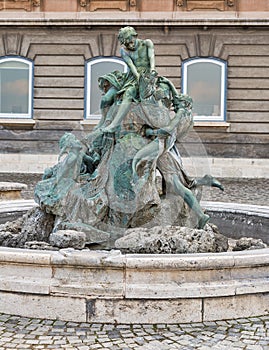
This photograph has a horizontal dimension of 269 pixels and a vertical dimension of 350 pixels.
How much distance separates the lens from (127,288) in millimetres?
4641

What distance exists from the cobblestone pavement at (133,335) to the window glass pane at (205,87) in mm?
14986

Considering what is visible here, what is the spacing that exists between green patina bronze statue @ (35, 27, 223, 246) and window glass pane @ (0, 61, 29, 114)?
13.3 m

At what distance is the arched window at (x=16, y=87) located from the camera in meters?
19.6

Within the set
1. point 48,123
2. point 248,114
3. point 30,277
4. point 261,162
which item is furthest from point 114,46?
point 30,277

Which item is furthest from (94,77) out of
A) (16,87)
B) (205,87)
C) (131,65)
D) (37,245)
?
(37,245)

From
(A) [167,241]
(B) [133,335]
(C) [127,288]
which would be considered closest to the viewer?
(B) [133,335]

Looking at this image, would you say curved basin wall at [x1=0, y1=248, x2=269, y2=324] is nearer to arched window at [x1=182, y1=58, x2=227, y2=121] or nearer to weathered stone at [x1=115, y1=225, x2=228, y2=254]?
weathered stone at [x1=115, y1=225, x2=228, y2=254]

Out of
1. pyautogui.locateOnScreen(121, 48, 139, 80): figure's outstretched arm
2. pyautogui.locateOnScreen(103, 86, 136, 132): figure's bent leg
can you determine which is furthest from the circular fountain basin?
pyautogui.locateOnScreen(121, 48, 139, 80): figure's outstretched arm

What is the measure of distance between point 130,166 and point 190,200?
783 millimetres

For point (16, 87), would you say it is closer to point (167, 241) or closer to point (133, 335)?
point (167, 241)

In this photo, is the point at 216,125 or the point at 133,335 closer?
the point at 133,335

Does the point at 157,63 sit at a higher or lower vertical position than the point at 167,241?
higher

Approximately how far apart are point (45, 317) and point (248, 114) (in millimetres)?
15015

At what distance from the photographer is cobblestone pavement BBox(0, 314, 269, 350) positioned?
4195 mm
